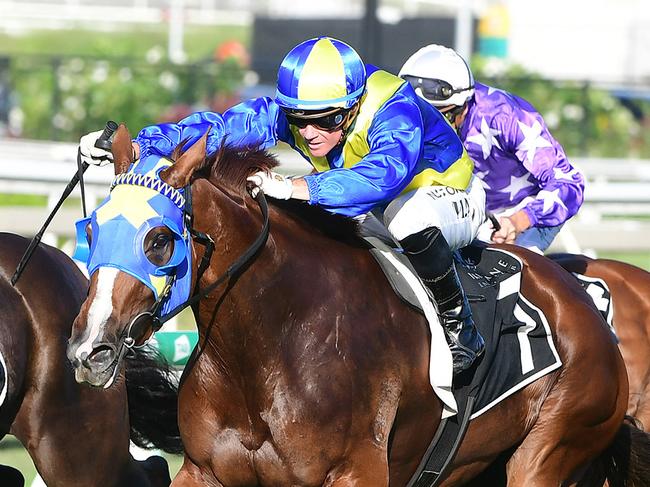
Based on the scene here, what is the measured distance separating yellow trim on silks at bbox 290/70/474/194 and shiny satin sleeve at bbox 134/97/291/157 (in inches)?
3.1

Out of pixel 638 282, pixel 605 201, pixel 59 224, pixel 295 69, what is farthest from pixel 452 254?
pixel 59 224

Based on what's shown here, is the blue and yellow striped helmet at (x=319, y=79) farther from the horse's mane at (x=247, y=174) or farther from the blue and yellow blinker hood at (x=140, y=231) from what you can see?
the blue and yellow blinker hood at (x=140, y=231)

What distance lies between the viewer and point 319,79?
3561 mm

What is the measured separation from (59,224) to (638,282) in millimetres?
4772

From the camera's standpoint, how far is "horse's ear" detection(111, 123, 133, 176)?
10.8ft

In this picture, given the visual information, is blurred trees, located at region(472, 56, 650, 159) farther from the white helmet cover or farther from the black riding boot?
the black riding boot

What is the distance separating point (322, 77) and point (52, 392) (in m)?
1.41

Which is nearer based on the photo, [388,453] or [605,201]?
[388,453]

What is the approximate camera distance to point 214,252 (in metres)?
3.35

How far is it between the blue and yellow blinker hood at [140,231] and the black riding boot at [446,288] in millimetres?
833

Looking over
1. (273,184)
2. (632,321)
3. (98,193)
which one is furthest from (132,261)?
(98,193)

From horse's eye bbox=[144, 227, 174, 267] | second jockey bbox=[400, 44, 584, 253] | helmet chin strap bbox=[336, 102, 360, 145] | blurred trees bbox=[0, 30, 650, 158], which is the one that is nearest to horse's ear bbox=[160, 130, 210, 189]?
horse's eye bbox=[144, 227, 174, 267]

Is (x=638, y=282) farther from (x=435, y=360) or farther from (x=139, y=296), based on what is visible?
(x=139, y=296)

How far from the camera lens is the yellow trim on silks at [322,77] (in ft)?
11.6
